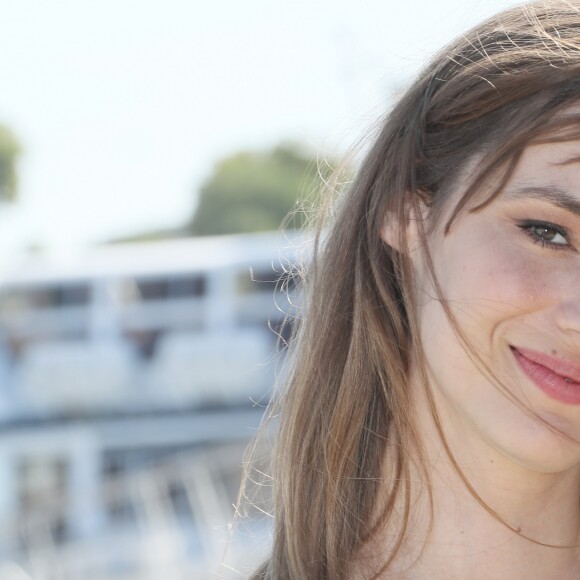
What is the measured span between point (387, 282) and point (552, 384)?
0.98 ft

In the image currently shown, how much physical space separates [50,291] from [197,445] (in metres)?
4.26

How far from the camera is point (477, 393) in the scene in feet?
4.79

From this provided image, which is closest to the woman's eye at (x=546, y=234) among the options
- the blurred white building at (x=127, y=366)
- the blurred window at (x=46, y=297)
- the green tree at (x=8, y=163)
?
the blurred white building at (x=127, y=366)

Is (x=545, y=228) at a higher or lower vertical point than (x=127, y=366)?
higher

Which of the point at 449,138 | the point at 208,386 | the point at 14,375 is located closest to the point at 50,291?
the point at 14,375

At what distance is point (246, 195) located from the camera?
4894 cm

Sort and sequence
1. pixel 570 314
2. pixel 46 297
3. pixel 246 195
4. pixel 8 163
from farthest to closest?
pixel 246 195 < pixel 8 163 < pixel 46 297 < pixel 570 314

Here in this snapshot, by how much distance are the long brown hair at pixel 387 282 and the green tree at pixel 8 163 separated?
40.5 meters

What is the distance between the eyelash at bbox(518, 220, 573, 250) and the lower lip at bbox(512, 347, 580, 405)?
14 cm

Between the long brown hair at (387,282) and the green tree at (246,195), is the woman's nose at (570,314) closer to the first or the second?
the long brown hair at (387,282)

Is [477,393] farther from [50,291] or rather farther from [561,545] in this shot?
[50,291]

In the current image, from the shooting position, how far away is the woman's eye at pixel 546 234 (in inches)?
57.0

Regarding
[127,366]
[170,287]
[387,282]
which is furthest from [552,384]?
[170,287]

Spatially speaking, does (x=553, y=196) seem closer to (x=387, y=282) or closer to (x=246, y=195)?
(x=387, y=282)
